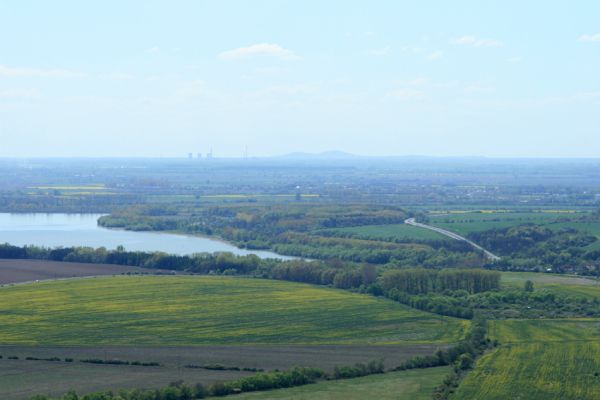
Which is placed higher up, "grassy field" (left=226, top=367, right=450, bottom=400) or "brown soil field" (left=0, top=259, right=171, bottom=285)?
"grassy field" (left=226, top=367, right=450, bottom=400)

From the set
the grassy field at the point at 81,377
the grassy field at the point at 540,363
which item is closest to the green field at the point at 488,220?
the grassy field at the point at 540,363

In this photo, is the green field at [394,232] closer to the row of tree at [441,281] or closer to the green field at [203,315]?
the row of tree at [441,281]

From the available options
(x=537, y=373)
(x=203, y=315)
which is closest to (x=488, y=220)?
(x=203, y=315)

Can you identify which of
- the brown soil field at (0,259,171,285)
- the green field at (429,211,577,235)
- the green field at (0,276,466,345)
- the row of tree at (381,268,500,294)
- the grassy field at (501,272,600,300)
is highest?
the green field at (429,211,577,235)

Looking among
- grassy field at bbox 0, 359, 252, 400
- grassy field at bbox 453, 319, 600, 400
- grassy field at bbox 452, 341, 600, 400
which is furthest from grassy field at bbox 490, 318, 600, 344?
grassy field at bbox 0, 359, 252, 400

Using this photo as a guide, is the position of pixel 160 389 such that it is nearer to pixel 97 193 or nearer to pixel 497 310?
pixel 497 310

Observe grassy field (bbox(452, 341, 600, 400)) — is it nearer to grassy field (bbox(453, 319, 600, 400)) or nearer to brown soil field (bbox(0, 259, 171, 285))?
grassy field (bbox(453, 319, 600, 400))

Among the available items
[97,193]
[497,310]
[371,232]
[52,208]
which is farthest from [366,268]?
[97,193]

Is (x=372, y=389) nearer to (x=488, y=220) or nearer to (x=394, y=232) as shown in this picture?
(x=394, y=232)
